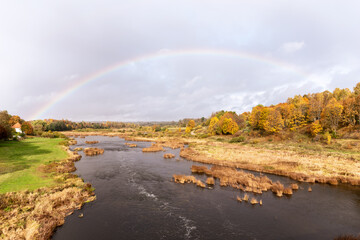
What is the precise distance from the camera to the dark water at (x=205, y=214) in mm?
17109

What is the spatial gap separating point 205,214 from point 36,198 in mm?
20875

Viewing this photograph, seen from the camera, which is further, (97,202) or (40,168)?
(40,168)

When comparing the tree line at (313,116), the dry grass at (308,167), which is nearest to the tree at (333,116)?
the tree line at (313,116)

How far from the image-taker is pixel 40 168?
108 feet

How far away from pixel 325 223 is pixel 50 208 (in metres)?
30.6

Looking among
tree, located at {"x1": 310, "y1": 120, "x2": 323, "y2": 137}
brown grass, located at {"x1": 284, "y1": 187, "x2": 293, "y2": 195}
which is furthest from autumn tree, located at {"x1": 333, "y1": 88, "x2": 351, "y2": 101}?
brown grass, located at {"x1": 284, "y1": 187, "x2": 293, "y2": 195}

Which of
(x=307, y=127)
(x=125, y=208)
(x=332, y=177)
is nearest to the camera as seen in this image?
(x=125, y=208)

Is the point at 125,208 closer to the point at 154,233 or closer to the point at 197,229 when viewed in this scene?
the point at 154,233

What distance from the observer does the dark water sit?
17109 millimetres

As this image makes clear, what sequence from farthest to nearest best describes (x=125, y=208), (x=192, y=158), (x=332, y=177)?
(x=192, y=158), (x=332, y=177), (x=125, y=208)

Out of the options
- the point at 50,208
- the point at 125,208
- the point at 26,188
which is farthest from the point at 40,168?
the point at 125,208

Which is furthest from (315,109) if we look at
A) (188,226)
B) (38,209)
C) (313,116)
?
(38,209)

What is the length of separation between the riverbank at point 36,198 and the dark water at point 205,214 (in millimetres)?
1472

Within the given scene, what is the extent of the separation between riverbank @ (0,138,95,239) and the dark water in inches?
57.9
